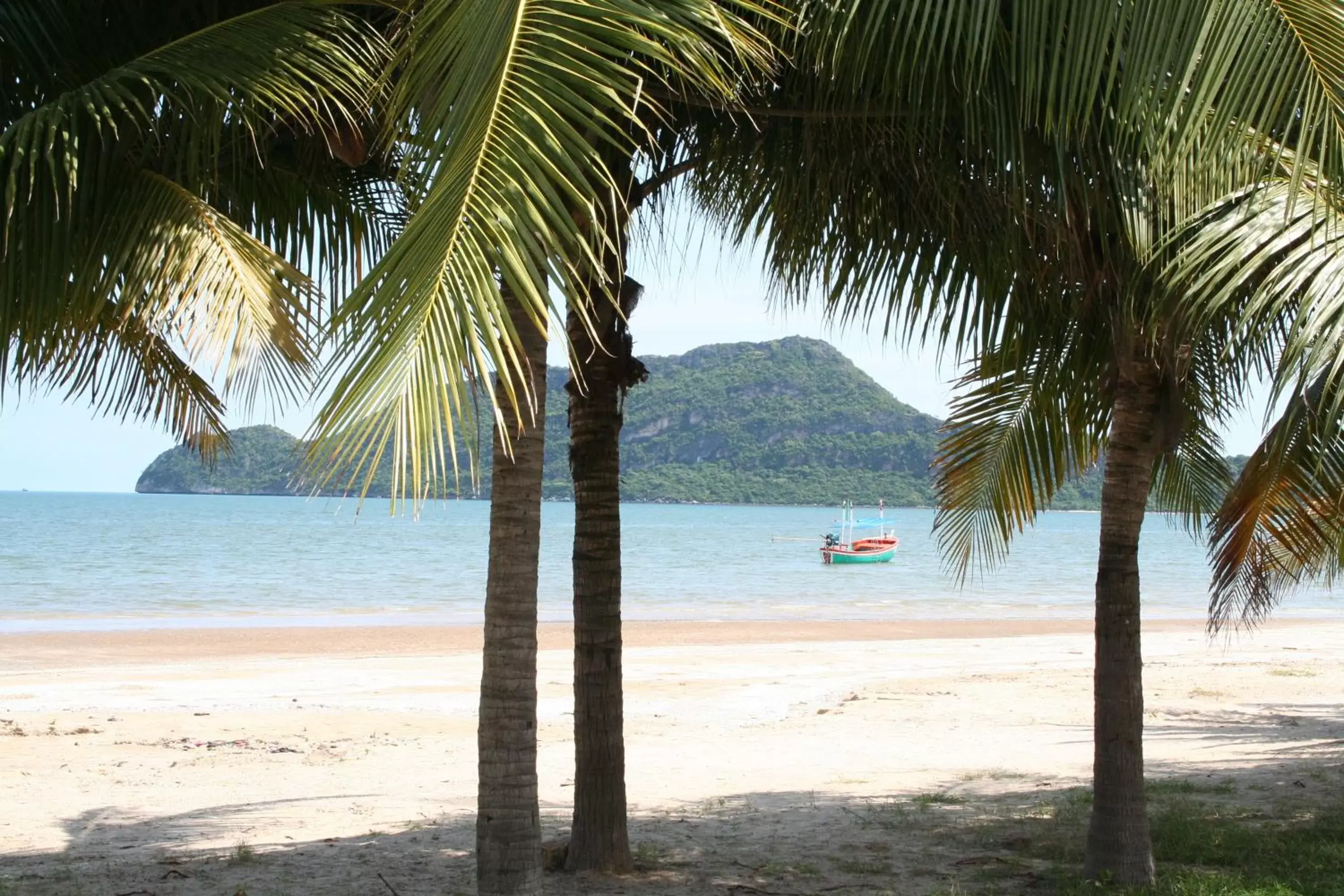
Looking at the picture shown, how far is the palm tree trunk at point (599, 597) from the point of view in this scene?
18.9 feet

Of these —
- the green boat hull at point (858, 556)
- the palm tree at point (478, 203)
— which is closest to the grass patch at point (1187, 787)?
the palm tree at point (478, 203)

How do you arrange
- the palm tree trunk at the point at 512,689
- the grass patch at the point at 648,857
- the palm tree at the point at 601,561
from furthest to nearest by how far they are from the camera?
the grass patch at the point at 648,857 → the palm tree at the point at 601,561 → the palm tree trunk at the point at 512,689

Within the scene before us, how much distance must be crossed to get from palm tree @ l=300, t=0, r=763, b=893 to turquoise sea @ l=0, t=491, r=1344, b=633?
1.39 m

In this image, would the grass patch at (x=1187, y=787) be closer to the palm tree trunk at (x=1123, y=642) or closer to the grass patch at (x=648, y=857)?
the palm tree trunk at (x=1123, y=642)

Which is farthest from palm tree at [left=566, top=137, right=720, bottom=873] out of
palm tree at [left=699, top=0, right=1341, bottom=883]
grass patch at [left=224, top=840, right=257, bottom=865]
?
grass patch at [left=224, top=840, right=257, bottom=865]

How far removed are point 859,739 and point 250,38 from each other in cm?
844

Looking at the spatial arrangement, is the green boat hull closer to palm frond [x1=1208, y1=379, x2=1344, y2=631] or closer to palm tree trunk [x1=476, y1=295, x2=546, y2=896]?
palm frond [x1=1208, y1=379, x2=1344, y2=631]

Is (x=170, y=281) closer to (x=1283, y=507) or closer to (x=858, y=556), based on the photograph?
(x=1283, y=507)

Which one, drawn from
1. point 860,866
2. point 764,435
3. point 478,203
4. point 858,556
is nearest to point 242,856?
point 860,866

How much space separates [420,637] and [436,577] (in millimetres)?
18686

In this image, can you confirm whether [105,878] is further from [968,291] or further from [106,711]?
[106,711]

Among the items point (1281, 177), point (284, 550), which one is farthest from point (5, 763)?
point (284, 550)

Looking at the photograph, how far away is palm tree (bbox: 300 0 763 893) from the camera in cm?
238

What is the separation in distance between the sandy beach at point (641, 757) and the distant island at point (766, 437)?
34.0 metres
